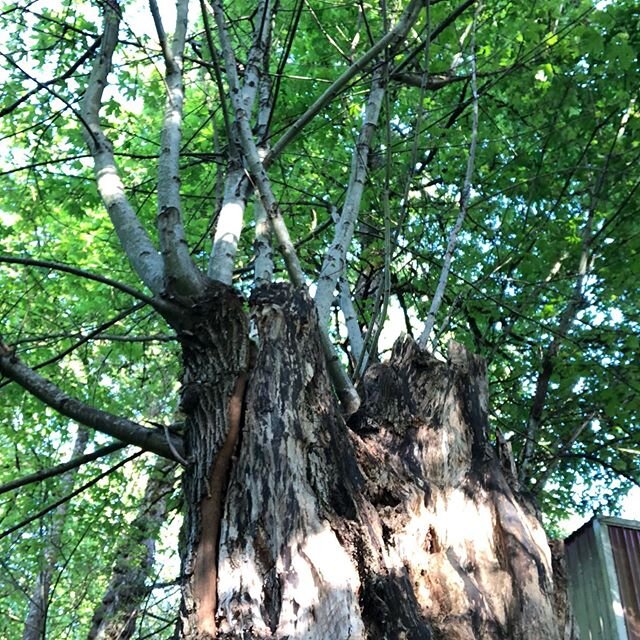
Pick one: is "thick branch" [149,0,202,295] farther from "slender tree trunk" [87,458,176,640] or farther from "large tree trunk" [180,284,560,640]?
"slender tree trunk" [87,458,176,640]

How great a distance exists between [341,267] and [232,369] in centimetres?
139

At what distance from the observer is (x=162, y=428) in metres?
2.62

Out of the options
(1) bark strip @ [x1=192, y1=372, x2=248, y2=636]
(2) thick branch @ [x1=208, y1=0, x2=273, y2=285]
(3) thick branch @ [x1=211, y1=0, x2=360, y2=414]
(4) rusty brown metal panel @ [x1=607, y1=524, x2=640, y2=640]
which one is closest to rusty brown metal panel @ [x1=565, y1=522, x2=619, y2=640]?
(4) rusty brown metal panel @ [x1=607, y1=524, x2=640, y2=640]

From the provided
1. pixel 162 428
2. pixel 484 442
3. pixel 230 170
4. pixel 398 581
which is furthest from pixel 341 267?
pixel 398 581

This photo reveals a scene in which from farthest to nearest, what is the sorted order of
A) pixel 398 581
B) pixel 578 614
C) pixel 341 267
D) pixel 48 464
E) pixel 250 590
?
pixel 48 464 < pixel 578 614 < pixel 341 267 < pixel 398 581 < pixel 250 590

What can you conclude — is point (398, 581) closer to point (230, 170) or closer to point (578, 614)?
point (230, 170)

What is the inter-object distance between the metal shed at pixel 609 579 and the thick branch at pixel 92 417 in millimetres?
4732

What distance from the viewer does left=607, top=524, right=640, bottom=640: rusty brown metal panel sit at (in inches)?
219

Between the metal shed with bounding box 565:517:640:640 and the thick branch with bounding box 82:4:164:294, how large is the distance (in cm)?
485

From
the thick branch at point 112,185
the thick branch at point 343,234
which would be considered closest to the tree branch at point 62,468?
the thick branch at point 112,185

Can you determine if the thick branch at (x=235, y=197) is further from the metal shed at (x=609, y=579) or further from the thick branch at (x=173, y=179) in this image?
the metal shed at (x=609, y=579)

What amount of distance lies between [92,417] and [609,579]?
5.01 m

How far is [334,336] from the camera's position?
752cm

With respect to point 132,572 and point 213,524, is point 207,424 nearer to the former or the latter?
point 213,524
